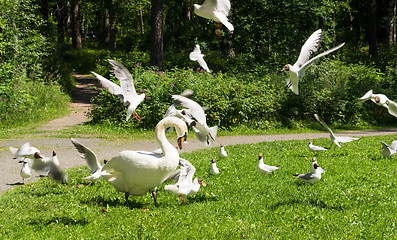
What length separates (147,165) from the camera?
4.90m

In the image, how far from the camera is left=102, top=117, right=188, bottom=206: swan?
491 cm

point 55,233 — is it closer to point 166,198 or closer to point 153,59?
point 166,198

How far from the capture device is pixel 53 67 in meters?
25.9

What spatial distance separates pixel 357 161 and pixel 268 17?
44.7 feet

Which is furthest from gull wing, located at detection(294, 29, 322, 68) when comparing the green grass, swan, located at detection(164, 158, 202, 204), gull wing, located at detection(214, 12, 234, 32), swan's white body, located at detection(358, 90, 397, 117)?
gull wing, located at detection(214, 12, 234, 32)

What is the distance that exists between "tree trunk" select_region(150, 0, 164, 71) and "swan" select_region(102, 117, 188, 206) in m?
13.0

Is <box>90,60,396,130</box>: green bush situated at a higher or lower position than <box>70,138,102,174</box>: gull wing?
lower

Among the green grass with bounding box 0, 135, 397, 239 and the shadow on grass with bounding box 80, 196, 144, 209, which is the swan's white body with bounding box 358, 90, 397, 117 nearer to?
the green grass with bounding box 0, 135, 397, 239

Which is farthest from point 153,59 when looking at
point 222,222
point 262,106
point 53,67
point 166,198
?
point 222,222

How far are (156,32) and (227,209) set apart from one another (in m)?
13.7

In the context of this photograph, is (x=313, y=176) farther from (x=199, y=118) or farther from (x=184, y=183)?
(x=184, y=183)

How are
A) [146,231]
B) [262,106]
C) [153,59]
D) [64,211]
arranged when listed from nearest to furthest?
[146,231] < [64,211] < [262,106] < [153,59]

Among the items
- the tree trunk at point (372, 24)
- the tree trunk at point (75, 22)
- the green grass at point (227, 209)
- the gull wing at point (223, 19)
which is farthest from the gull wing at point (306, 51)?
the tree trunk at point (75, 22)

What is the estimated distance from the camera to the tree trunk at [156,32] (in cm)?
1753
